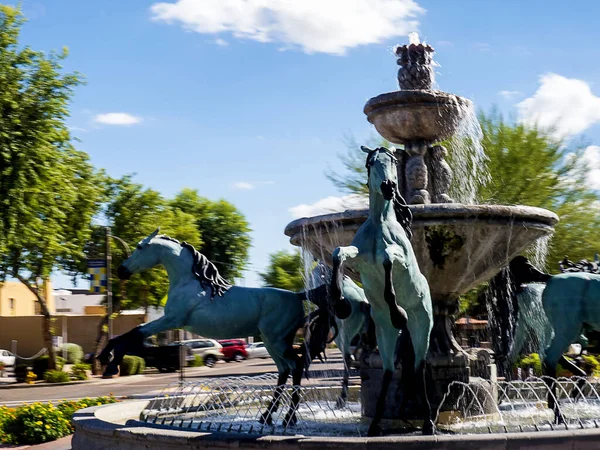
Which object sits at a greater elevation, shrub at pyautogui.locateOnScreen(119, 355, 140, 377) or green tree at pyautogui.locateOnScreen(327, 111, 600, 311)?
green tree at pyautogui.locateOnScreen(327, 111, 600, 311)

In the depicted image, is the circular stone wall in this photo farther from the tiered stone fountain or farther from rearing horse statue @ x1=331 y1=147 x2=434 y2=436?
the tiered stone fountain

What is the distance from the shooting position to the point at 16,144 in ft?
88.8

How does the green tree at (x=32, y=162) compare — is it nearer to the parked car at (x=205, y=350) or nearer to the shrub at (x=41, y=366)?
the shrub at (x=41, y=366)

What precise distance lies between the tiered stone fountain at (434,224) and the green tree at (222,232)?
5125 centimetres

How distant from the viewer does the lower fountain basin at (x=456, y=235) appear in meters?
9.75

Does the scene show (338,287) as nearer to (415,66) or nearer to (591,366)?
(415,66)

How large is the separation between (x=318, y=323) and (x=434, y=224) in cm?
209

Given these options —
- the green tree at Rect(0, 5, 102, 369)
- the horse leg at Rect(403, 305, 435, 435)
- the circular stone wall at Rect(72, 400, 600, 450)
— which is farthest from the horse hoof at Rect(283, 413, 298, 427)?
the green tree at Rect(0, 5, 102, 369)

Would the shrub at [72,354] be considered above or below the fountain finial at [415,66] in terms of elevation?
below

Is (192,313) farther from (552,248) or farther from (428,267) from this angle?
(552,248)

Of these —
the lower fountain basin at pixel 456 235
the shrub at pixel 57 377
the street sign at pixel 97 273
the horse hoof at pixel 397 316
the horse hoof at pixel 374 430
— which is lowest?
the shrub at pixel 57 377

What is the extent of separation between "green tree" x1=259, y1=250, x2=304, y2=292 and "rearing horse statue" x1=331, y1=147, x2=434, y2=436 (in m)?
61.9

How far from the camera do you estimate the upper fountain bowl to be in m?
11.1

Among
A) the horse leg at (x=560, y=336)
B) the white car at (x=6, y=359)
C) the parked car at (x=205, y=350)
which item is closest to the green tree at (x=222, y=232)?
the parked car at (x=205, y=350)
